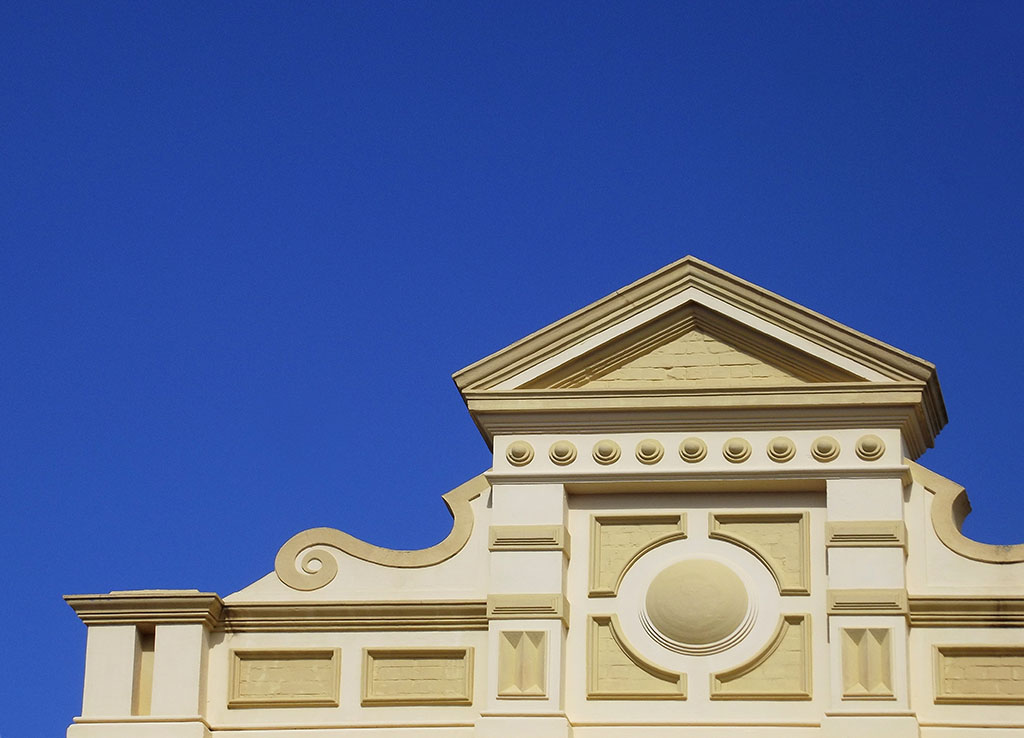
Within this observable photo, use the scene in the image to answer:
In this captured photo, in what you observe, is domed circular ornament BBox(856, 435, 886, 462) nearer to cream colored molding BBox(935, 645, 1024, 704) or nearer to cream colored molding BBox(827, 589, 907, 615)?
cream colored molding BBox(827, 589, 907, 615)

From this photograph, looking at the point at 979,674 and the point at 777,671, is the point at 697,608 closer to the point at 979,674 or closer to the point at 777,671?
the point at 777,671

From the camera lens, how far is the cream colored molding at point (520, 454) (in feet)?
72.2

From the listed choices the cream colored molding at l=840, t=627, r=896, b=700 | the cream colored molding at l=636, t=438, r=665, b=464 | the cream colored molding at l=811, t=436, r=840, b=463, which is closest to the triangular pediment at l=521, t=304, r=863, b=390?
the cream colored molding at l=636, t=438, r=665, b=464

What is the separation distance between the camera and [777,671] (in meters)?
21.2

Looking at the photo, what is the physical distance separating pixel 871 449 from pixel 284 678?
596 centimetres

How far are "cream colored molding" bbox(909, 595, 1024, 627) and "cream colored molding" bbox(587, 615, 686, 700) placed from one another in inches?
89.1

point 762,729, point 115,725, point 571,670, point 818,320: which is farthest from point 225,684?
point 818,320

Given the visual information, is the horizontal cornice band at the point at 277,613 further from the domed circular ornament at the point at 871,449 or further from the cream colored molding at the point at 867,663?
the domed circular ornament at the point at 871,449

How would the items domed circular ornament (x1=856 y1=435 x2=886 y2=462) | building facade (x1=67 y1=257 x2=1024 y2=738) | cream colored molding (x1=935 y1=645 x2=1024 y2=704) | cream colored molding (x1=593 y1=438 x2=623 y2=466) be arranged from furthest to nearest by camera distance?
cream colored molding (x1=593 y1=438 x2=623 y2=466), domed circular ornament (x1=856 y1=435 x2=886 y2=462), building facade (x1=67 y1=257 x2=1024 y2=738), cream colored molding (x1=935 y1=645 x2=1024 y2=704)

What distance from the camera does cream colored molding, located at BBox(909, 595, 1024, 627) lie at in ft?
68.3

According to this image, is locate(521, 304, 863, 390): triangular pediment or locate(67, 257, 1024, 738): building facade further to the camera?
locate(521, 304, 863, 390): triangular pediment

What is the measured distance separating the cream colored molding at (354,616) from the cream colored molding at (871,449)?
383 cm

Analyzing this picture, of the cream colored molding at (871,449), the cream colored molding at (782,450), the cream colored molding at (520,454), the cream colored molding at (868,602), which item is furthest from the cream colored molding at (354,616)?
the cream colored molding at (871,449)

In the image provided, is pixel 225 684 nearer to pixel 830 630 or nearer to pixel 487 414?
pixel 487 414
